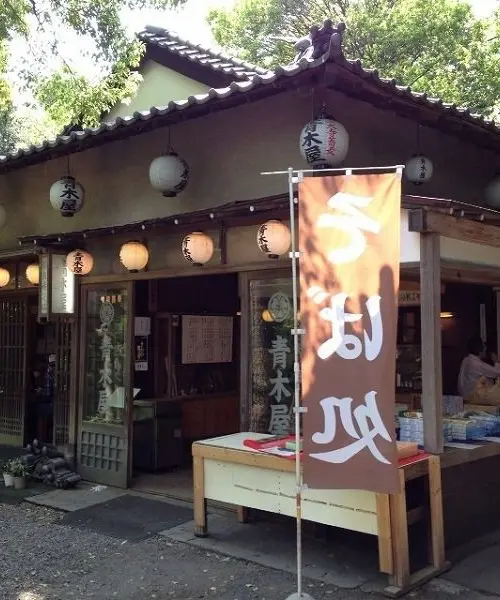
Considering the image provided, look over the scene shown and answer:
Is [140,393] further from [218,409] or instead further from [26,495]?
[26,495]

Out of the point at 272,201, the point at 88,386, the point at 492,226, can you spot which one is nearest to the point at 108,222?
the point at 88,386

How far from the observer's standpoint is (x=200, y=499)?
23.2 feet

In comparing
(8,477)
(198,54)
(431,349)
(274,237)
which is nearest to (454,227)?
(431,349)

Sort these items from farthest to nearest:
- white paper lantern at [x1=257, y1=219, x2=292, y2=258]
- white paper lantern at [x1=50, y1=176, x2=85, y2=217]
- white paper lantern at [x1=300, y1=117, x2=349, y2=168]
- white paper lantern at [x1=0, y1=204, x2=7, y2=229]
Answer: white paper lantern at [x1=0, y1=204, x2=7, y2=229] < white paper lantern at [x1=50, y1=176, x2=85, y2=217] < white paper lantern at [x1=257, y1=219, x2=292, y2=258] < white paper lantern at [x1=300, y1=117, x2=349, y2=168]

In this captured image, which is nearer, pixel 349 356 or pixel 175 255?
pixel 349 356

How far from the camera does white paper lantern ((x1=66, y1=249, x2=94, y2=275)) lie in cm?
943

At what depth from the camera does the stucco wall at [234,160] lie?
798cm

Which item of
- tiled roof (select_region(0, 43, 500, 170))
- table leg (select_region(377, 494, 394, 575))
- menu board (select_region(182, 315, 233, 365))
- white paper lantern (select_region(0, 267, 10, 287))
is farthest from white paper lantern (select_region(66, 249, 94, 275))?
table leg (select_region(377, 494, 394, 575))

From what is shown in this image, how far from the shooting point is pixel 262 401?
7.96 m

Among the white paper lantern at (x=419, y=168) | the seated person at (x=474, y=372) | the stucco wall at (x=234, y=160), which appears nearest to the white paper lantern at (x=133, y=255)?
the stucco wall at (x=234, y=160)

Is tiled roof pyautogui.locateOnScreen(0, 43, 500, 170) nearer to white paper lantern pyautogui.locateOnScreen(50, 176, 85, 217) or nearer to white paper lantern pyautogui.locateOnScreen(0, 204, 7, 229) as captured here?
white paper lantern pyautogui.locateOnScreen(50, 176, 85, 217)

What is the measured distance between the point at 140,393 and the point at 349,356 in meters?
6.58

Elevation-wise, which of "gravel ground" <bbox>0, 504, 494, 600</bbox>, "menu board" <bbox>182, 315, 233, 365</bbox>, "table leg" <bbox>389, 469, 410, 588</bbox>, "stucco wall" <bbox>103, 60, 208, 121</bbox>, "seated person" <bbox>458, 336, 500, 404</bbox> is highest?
"stucco wall" <bbox>103, 60, 208, 121</bbox>

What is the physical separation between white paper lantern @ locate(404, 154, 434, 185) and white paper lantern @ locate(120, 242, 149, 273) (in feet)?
12.3
